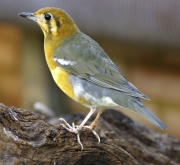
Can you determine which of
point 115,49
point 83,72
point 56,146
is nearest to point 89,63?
point 83,72

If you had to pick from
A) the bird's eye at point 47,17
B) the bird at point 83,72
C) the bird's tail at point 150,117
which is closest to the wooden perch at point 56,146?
the bird at point 83,72

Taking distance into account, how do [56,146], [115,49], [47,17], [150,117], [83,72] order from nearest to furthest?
[56,146]
[150,117]
[83,72]
[47,17]
[115,49]

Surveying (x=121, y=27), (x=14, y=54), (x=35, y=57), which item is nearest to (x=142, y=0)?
(x=121, y=27)

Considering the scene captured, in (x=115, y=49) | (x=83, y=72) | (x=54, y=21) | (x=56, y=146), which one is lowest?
(x=115, y=49)

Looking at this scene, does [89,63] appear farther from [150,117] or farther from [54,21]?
[150,117]

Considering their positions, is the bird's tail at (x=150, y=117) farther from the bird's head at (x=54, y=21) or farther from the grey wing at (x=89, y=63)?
the bird's head at (x=54, y=21)

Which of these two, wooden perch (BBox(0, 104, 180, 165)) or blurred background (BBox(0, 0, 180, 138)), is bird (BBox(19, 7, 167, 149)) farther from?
blurred background (BBox(0, 0, 180, 138))

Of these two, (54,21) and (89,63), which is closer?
(89,63)
